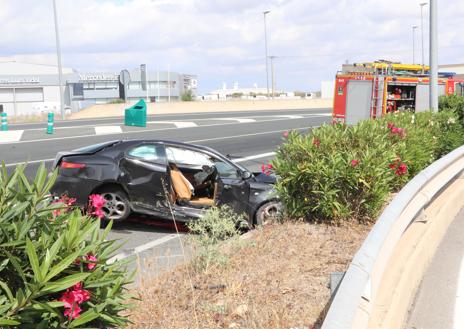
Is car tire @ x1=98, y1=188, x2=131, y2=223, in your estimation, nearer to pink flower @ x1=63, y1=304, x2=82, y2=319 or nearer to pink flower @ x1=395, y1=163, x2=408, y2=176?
pink flower @ x1=395, y1=163, x2=408, y2=176

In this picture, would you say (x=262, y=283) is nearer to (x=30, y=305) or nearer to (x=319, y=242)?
(x=319, y=242)

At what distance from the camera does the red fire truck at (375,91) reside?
74.8 ft

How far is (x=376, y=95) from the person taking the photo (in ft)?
74.8

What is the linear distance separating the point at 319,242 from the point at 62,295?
357cm

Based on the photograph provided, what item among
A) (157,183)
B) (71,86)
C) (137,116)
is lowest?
(157,183)

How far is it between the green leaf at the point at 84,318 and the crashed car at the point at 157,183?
5066 millimetres

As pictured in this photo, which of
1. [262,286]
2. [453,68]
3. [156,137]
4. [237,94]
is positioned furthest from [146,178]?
[237,94]

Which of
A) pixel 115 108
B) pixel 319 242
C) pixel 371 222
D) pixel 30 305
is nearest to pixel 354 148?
pixel 371 222

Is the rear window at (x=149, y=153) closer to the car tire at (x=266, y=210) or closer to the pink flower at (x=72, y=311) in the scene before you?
the car tire at (x=266, y=210)

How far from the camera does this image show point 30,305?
9.16 feet

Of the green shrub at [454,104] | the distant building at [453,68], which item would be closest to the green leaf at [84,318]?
the green shrub at [454,104]

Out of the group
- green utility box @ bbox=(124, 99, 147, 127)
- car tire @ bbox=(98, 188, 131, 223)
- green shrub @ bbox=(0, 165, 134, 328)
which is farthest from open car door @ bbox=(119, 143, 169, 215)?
green utility box @ bbox=(124, 99, 147, 127)

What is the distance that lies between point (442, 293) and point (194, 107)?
45337 millimetres

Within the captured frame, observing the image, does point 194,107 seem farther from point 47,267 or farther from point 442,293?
point 47,267
